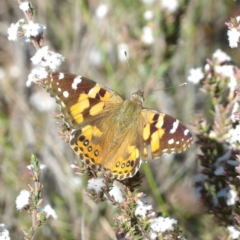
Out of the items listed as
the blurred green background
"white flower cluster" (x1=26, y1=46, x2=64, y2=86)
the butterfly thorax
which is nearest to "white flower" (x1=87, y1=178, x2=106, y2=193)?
the butterfly thorax

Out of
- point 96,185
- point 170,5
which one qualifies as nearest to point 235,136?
point 96,185

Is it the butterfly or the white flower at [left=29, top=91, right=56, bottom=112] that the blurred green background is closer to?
the white flower at [left=29, top=91, right=56, bottom=112]

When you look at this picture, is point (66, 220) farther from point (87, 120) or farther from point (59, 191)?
point (87, 120)

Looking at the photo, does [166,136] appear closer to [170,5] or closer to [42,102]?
A: [170,5]

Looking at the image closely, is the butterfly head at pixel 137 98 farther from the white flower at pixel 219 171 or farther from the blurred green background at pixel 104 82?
the blurred green background at pixel 104 82

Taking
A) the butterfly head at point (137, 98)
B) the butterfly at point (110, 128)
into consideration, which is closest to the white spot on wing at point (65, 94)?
the butterfly at point (110, 128)

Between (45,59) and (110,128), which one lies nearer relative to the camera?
(45,59)

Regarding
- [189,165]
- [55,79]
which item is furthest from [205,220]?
[55,79]
